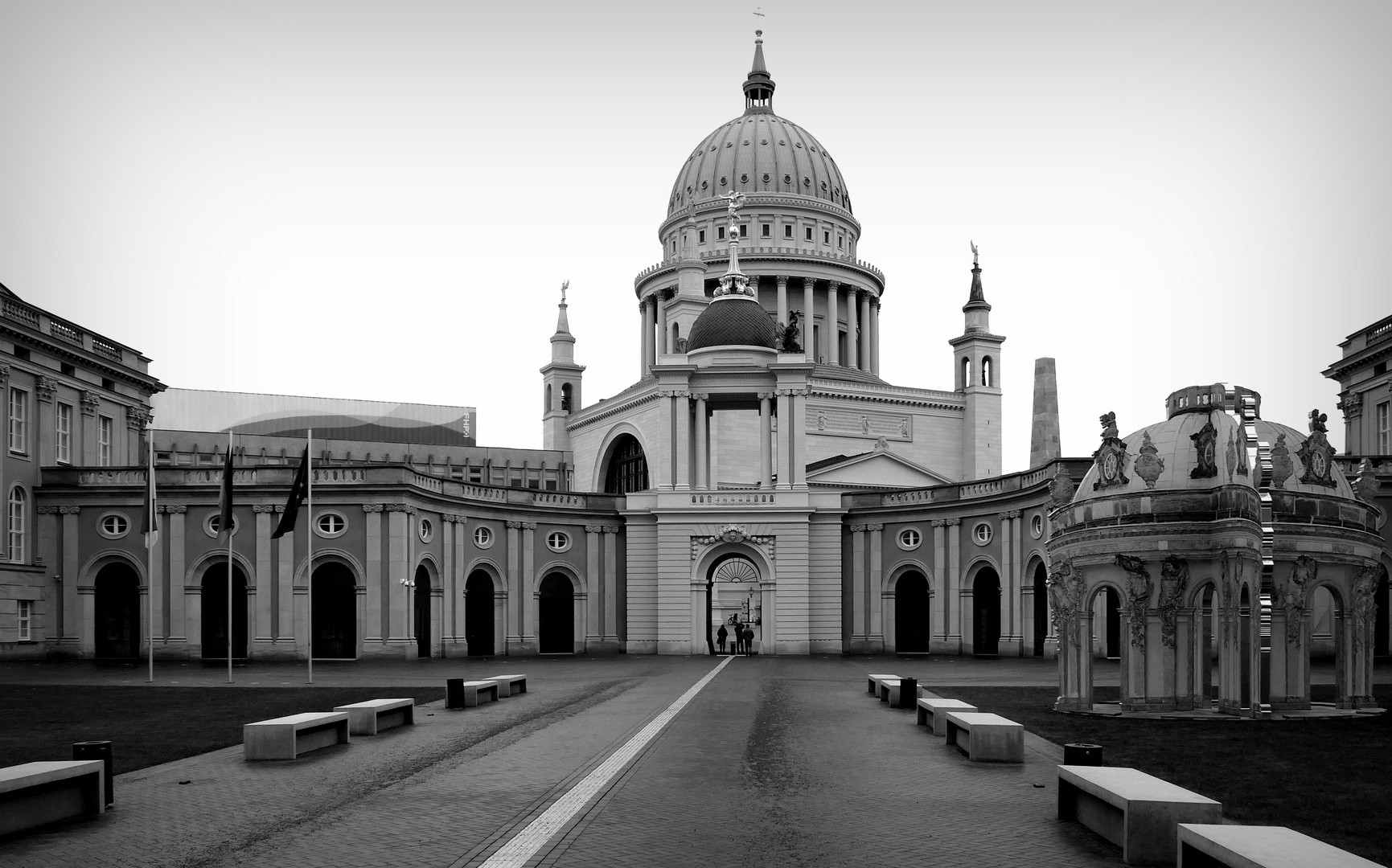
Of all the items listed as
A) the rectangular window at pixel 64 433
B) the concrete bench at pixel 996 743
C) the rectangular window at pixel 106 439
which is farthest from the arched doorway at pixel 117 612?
the concrete bench at pixel 996 743

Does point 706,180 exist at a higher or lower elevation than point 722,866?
higher

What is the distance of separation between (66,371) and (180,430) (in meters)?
52.2

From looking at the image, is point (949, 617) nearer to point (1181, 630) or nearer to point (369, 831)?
point (1181, 630)

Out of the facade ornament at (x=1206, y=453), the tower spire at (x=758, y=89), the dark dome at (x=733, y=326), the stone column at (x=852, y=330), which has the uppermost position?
the tower spire at (x=758, y=89)

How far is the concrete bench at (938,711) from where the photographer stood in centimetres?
2928

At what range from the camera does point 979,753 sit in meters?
25.0

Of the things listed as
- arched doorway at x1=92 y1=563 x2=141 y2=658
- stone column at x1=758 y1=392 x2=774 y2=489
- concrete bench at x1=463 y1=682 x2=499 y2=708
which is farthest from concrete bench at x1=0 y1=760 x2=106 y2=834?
stone column at x1=758 y1=392 x2=774 y2=489

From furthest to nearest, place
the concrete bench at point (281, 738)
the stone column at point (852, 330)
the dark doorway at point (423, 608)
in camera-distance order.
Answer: the stone column at point (852, 330), the dark doorway at point (423, 608), the concrete bench at point (281, 738)

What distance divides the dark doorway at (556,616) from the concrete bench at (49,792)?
59580mm

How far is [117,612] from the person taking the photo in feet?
228

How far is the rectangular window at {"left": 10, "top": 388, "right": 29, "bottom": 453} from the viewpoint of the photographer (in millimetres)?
66625

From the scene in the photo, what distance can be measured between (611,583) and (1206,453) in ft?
168

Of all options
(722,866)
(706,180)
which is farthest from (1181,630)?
(706,180)

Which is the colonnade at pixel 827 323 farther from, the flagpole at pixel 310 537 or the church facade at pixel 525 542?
the flagpole at pixel 310 537
